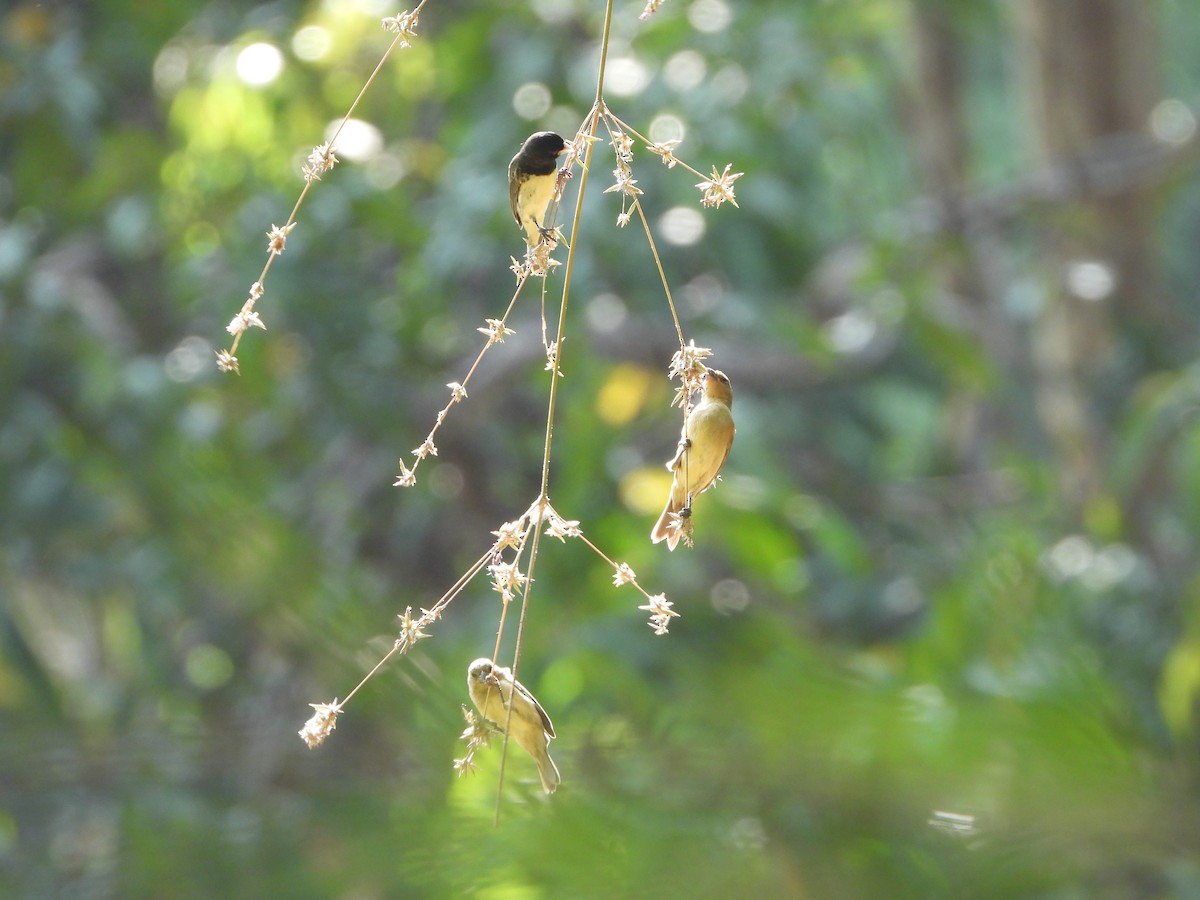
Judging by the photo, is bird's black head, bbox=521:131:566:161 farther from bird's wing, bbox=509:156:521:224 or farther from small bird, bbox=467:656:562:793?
small bird, bbox=467:656:562:793

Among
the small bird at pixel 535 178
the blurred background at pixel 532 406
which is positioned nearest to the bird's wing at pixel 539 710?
the small bird at pixel 535 178

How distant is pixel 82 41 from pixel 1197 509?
2588 millimetres

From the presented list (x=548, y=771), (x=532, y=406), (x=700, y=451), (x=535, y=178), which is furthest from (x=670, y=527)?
(x=532, y=406)

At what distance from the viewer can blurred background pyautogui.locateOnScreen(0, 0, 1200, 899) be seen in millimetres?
1652

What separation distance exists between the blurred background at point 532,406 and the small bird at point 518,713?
0.49 meters

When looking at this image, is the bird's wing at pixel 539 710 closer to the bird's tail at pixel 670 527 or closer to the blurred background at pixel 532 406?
the bird's tail at pixel 670 527

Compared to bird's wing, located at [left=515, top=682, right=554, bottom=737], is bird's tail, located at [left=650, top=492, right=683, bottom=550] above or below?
above

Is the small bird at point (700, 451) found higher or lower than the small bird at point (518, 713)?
higher

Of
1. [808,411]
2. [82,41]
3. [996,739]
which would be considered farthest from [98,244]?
[996,739]

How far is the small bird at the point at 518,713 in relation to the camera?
627mm

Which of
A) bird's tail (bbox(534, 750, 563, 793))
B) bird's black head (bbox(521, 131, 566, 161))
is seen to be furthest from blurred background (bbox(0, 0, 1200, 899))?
bird's black head (bbox(521, 131, 566, 161))

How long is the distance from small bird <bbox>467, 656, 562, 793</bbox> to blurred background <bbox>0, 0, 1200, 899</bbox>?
0.49 m

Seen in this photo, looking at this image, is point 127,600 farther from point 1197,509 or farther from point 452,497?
point 1197,509

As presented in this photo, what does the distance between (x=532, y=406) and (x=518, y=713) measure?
101 inches
